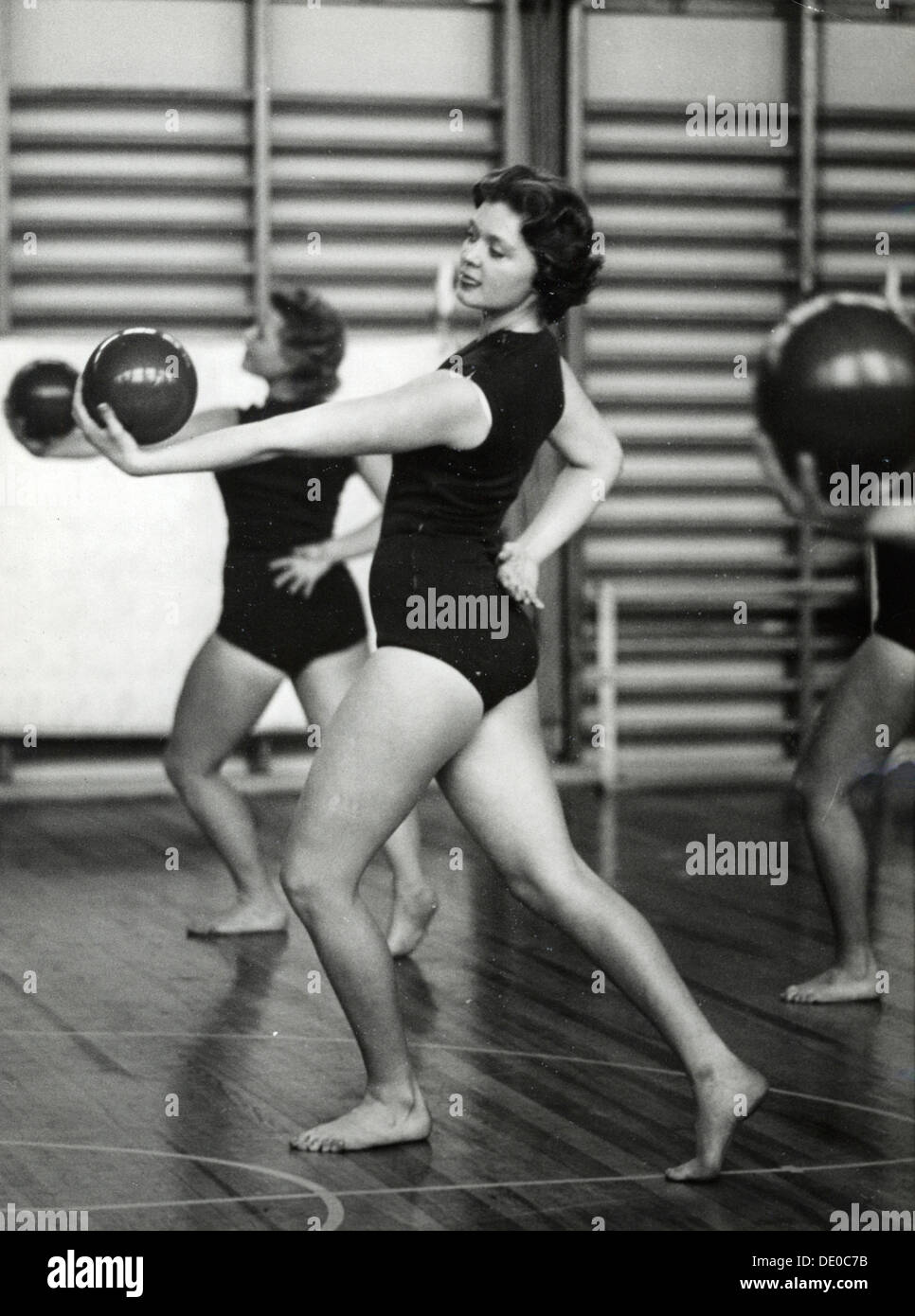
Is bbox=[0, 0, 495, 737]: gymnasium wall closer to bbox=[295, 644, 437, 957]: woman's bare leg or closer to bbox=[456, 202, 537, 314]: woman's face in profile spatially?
bbox=[295, 644, 437, 957]: woman's bare leg

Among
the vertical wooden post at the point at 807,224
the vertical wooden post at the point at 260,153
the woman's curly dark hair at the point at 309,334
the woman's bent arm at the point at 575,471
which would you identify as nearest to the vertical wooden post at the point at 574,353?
the vertical wooden post at the point at 807,224

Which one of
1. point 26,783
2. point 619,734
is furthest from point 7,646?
point 619,734

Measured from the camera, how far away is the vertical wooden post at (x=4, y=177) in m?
6.81

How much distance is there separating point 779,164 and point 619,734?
2146 mm

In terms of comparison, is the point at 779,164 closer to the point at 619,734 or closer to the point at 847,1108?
the point at 619,734

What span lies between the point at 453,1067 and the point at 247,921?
4.02ft

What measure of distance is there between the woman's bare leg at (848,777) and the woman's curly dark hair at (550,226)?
3.99 feet

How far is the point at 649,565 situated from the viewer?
7.46 metres

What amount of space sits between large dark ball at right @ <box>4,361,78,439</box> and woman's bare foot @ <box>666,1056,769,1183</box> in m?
Result: 1.52

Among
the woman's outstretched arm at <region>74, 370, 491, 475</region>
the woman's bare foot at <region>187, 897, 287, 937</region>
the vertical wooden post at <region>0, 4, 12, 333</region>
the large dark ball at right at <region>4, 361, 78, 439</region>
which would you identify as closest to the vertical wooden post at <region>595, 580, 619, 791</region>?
the vertical wooden post at <region>0, 4, 12, 333</region>

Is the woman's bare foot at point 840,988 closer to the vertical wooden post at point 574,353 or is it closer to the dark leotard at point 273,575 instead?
the dark leotard at point 273,575

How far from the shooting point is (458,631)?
8.69 feet

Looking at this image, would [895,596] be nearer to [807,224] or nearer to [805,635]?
[805,635]

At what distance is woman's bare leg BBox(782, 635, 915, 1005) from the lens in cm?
365
